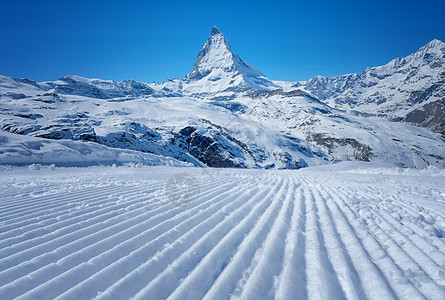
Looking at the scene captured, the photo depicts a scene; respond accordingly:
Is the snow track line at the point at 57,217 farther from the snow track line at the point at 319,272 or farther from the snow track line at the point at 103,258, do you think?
the snow track line at the point at 319,272

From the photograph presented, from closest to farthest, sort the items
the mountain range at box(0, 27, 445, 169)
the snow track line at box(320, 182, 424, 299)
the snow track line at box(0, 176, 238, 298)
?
the snow track line at box(320, 182, 424, 299)
the snow track line at box(0, 176, 238, 298)
the mountain range at box(0, 27, 445, 169)

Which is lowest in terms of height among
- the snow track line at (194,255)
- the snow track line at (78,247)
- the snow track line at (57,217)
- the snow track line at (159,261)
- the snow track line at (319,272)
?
the snow track line at (57,217)

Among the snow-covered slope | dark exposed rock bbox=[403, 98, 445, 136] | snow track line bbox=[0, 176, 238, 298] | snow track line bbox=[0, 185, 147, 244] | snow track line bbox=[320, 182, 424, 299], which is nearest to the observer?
snow track line bbox=[320, 182, 424, 299]

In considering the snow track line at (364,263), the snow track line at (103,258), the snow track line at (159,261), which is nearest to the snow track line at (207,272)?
the snow track line at (159,261)

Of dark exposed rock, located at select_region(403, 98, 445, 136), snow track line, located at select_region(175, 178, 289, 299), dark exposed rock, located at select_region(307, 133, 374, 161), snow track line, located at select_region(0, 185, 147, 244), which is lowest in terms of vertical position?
snow track line, located at select_region(0, 185, 147, 244)

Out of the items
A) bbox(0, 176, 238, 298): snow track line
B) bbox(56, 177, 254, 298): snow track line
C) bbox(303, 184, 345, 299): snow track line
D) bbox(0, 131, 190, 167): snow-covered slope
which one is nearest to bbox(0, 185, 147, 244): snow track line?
bbox(0, 176, 238, 298): snow track line

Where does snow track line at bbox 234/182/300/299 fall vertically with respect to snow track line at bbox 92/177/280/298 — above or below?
above

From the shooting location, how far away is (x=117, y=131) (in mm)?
35500

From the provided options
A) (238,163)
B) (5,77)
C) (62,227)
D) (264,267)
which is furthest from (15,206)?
(5,77)

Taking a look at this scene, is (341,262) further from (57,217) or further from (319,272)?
(57,217)

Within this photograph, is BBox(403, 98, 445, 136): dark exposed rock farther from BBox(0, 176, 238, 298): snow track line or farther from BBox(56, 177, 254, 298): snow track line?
BBox(0, 176, 238, 298): snow track line

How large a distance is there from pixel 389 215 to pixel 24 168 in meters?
21.2

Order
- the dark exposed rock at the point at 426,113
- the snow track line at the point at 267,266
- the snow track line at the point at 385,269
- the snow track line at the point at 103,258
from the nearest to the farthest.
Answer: the snow track line at the point at 385,269
the snow track line at the point at 267,266
the snow track line at the point at 103,258
the dark exposed rock at the point at 426,113

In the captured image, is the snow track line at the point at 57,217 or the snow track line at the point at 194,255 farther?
the snow track line at the point at 57,217
